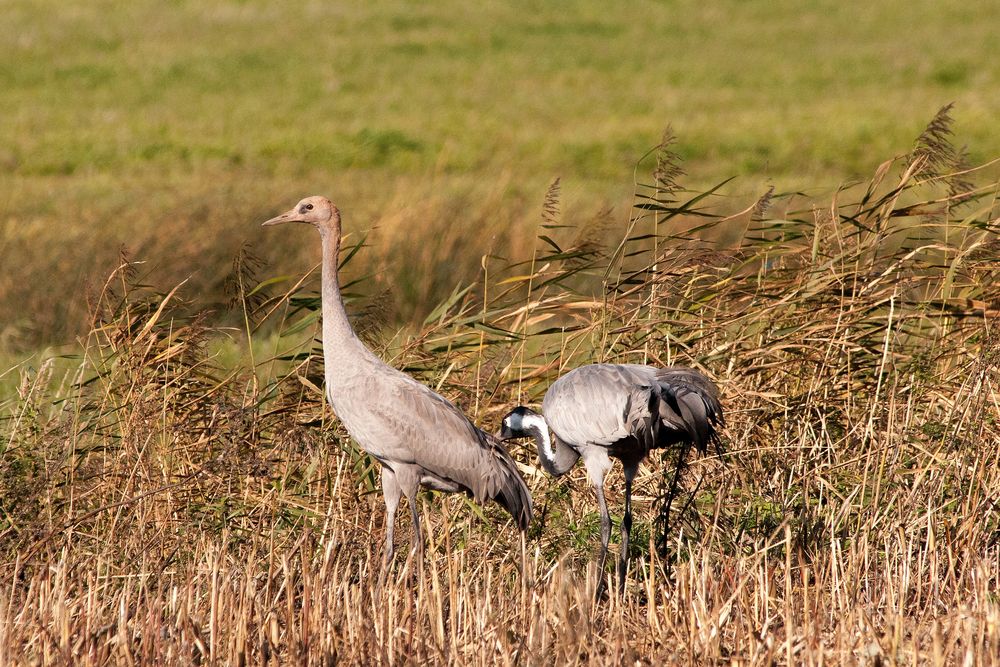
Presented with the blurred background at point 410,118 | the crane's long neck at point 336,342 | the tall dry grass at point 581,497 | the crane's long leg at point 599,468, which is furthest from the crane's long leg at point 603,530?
the blurred background at point 410,118

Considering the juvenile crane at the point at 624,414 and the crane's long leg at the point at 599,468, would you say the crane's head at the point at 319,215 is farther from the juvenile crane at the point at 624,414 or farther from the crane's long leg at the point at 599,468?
the crane's long leg at the point at 599,468

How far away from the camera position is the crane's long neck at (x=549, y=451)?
470cm

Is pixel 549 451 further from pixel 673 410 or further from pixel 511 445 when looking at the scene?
pixel 511 445

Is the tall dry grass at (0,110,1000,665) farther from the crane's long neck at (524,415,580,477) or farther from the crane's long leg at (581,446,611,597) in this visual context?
the crane's long neck at (524,415,580,477)

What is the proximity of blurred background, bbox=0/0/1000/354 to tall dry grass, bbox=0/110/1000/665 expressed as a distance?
0.57 meters

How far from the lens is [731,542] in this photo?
4.54 m

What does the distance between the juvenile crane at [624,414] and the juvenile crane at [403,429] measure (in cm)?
24

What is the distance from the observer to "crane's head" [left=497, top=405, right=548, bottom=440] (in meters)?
4.70

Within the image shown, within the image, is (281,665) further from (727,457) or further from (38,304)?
(38,304)

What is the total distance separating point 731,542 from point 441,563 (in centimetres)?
104

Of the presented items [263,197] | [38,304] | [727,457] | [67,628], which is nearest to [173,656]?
[67,628]

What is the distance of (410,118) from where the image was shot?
1820 cm

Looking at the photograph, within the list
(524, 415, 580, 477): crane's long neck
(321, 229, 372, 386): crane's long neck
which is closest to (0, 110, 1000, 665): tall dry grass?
(524, 415, 580, 477): crane's long neck

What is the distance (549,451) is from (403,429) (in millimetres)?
550
